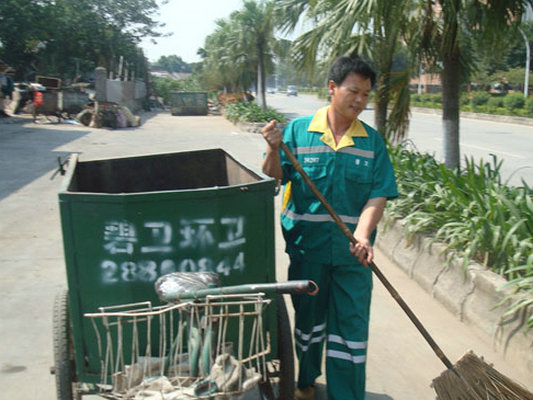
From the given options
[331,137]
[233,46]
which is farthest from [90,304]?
[233,46]

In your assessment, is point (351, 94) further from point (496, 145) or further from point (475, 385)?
point (496, 145)

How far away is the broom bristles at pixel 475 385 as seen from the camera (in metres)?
2.56

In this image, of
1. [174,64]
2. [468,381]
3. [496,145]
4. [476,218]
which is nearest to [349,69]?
[468,381]

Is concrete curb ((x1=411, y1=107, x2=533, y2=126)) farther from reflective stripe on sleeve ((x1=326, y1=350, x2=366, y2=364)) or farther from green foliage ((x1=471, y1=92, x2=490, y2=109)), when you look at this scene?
reflective stripe on sleeve ((x1=326, y1=350, x2=366, y2=364))

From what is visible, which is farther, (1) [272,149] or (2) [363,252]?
(1) [272,149]

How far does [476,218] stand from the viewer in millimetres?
4406

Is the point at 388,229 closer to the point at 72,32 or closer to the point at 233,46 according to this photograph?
the point at 233,46

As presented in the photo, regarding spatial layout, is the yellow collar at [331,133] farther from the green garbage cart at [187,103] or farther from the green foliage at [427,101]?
the green foliage at [427,101]

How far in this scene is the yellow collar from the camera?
9.26 ft

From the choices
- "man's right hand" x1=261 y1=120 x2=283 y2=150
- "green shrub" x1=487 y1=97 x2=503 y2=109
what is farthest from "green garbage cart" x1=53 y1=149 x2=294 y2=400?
"green shrub" x1=487 y1=97 x2=503 y2=109

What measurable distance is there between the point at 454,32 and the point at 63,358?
510 cm

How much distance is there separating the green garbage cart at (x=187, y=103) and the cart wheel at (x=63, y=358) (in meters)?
Answer: 27.0

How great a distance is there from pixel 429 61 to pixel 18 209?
5344mm

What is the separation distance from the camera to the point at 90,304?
7.75 feet
